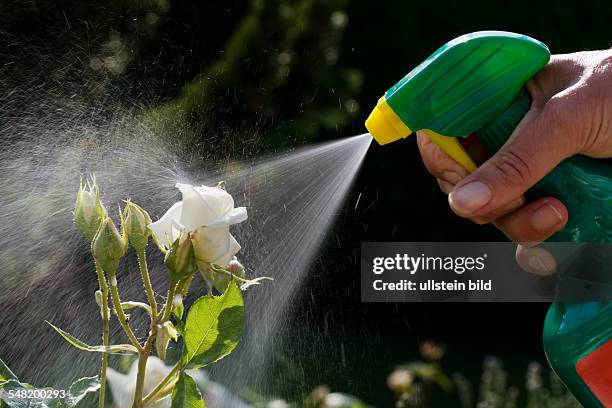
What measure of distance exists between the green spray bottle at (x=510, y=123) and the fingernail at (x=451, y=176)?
76 mm

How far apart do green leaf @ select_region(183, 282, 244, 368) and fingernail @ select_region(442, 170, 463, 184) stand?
449 mm

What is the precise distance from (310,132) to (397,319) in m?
1.32

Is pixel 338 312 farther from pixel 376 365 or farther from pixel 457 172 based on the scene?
pixel 457 172

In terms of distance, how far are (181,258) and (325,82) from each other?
2604 mm

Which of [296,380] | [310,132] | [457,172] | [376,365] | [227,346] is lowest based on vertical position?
[376,365]

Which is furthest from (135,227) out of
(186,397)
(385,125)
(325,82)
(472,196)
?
(325,82)

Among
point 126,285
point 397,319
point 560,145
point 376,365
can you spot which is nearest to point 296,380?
point 126,285

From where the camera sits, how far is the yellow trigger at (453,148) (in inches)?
37.5

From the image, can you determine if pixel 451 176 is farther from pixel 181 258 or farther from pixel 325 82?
pixel 325 82

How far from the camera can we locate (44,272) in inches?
47.1

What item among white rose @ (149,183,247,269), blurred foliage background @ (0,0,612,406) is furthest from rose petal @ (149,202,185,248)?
blurred foliage background @ (0,0,612,406)

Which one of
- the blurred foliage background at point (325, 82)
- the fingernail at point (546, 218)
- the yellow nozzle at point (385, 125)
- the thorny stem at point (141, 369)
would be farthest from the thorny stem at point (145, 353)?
the blurred foliage background at point (325, 82)

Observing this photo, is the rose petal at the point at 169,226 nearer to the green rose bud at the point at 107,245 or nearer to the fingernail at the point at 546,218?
the green rose bud at the point at 107,245

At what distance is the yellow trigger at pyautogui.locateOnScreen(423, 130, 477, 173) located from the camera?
953 millimetres
